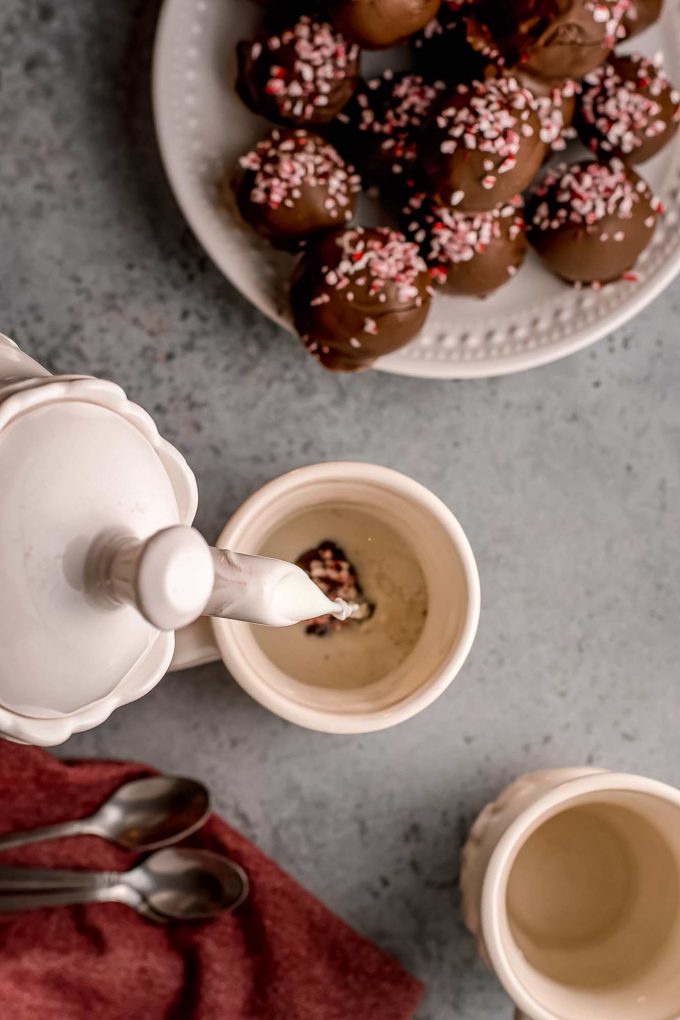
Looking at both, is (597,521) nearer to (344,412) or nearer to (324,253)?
(344,412)

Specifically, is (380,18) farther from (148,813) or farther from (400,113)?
(148,813)

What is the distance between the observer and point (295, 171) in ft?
2.46

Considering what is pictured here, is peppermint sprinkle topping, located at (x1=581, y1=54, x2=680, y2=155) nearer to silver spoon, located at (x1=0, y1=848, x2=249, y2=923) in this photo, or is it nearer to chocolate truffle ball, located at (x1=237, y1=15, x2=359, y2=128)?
chocolate truffle ball, located at (x1=237, y1=15, x2=359, y2=128)

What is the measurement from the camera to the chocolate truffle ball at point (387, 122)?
0.78 m

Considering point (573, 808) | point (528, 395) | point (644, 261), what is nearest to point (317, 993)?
point (573, 808)

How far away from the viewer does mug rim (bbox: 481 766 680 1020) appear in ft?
2.33

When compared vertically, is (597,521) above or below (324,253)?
below

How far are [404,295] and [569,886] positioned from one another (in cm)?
52

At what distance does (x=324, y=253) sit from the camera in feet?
2.47

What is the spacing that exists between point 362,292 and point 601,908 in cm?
55

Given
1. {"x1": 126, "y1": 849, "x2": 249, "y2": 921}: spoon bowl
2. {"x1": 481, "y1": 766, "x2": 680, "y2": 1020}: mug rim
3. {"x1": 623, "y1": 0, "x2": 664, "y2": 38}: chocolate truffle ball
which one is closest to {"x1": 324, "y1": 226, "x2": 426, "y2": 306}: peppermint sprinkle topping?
{"x1": 623, "y1": 0, "x2": 664, "y2": 38}: chocolate truffle ball

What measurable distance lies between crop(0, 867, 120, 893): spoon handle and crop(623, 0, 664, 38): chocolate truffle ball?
2.66 feet

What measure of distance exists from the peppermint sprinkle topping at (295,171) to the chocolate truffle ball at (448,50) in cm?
11

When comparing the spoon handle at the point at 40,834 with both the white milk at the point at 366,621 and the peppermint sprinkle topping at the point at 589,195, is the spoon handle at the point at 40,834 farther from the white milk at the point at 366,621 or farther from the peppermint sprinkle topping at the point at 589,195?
the peppermint sprinkle topping at the point at 589,195
